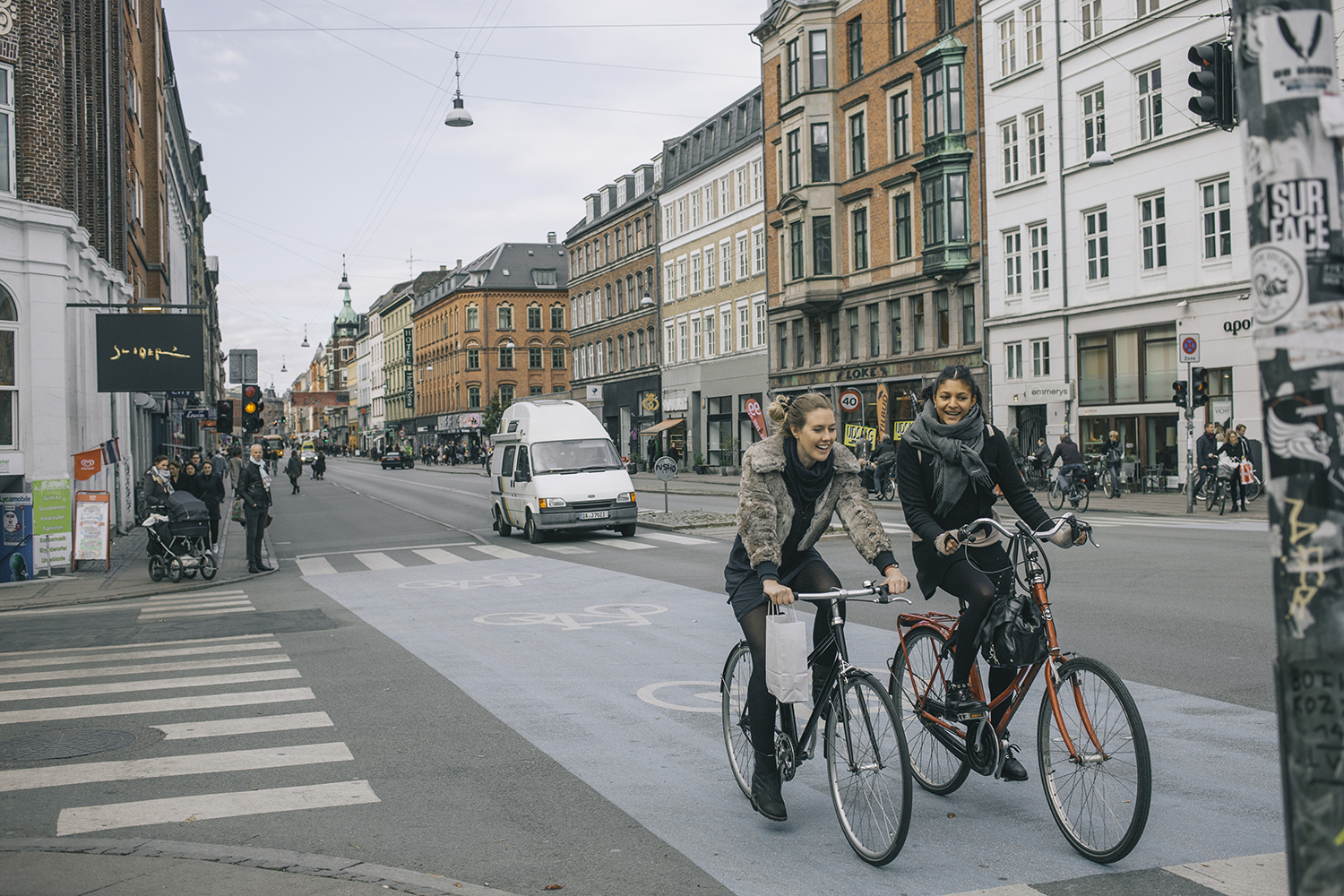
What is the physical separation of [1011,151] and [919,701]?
33511 mm

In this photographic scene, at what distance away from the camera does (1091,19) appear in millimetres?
31875

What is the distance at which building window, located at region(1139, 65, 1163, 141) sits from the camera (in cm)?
2989

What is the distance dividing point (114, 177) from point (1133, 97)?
25.2 m

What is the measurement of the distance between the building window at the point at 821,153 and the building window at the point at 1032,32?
37.2 ft

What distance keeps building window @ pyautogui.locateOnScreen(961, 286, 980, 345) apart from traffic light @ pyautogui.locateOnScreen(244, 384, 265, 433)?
23.3m

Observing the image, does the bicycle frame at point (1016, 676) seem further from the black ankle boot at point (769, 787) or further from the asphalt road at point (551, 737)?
the black ankle boot at point (769, 787)

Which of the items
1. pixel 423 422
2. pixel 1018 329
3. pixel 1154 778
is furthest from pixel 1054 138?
pixel 423 422

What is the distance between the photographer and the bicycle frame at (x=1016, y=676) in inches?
174

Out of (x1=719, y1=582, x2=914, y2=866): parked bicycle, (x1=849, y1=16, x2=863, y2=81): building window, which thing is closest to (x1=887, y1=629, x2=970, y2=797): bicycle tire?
(x1=719, y1=582, x2=914, y2=866): parked bicycle

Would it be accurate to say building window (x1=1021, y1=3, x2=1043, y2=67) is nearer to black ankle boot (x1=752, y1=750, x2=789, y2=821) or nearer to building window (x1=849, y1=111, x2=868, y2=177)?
building window (x1=849, y1=111, x2=868, y2=177)

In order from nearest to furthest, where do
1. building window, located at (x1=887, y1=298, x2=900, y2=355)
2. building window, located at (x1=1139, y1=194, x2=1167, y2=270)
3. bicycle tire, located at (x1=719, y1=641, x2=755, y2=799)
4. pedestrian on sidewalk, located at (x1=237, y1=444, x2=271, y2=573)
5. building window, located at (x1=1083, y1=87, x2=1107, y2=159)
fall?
bicycle tire, located at (x1=719, y1=641, x2=755, y2=799) → pedestrian on sidewalk, located at (x1=237, y1=444, x2=271, y2=573) → building window, located at (x1=1139, y1=194, x2=1167, y2=270) → building window, located at (x1=1083, y1=87, x2=1107, y2=159) → building window, located at (x1=887, y1=298, x2=900, y2=355)

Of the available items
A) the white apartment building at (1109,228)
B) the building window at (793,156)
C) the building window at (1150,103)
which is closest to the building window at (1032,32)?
the white apartment building at (1109,228)

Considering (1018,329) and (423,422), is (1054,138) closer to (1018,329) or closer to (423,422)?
(1018,329)

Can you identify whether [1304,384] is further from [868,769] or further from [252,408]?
[252,408]
